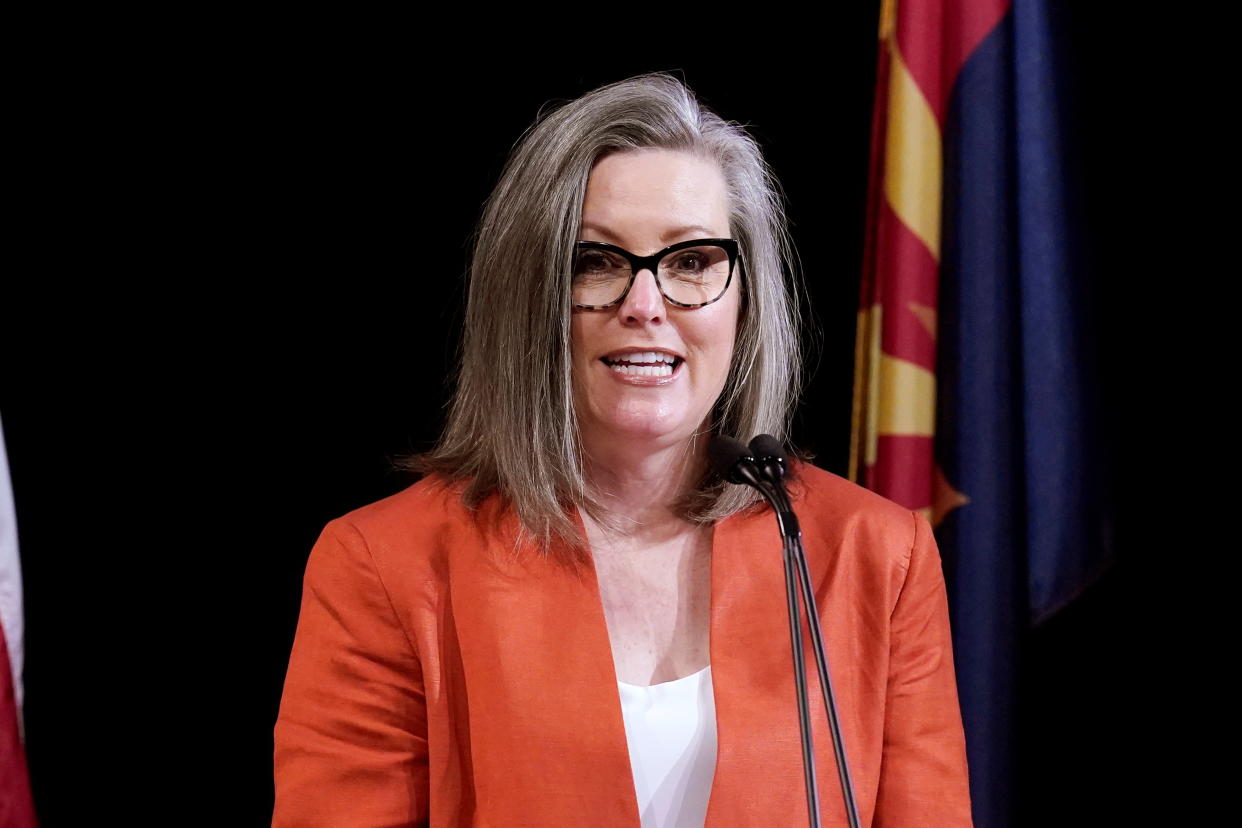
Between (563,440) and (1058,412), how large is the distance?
97 cm

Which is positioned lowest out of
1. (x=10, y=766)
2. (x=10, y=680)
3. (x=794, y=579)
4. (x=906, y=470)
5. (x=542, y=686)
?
(x=10, y=766)

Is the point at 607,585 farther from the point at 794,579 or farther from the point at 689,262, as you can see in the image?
the point at 794,579

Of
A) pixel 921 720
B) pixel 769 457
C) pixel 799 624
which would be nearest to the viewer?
pixel 799 624

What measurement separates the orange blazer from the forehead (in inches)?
15.1

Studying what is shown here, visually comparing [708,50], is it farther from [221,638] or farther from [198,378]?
[221,638]

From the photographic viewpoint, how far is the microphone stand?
897mm

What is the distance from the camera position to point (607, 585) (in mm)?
1446

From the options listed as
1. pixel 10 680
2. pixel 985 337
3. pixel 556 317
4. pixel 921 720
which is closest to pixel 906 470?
pixel 985 337

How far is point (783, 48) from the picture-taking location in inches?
82.2

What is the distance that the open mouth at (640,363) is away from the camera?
1.38m

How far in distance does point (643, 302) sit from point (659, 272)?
0.06m

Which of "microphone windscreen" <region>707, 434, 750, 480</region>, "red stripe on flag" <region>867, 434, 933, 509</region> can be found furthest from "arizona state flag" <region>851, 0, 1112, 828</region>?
"microphone windscreen" <region>707, 434, 750, 480</region>

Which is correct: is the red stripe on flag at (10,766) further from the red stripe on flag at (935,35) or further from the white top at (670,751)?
the red stripe on flag at (935,35)

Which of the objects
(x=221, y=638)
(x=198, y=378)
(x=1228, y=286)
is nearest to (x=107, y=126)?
(x=198, y=378)
